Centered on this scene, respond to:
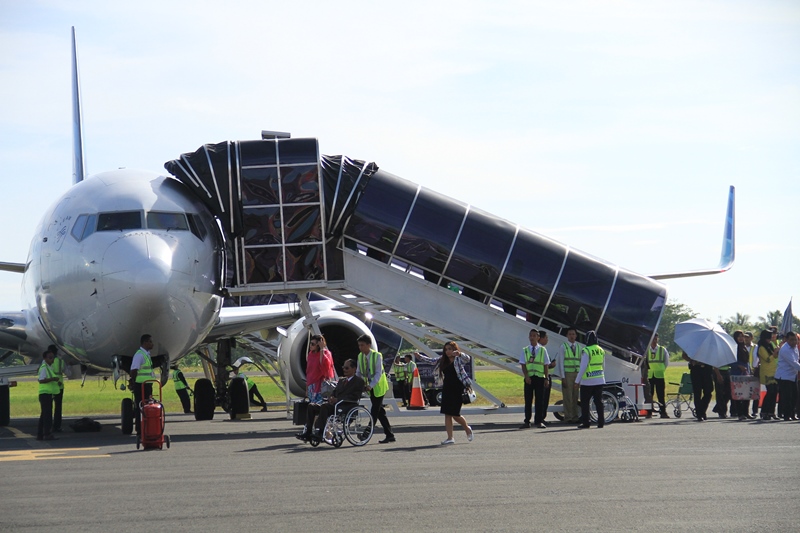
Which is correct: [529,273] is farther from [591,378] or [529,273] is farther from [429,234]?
[591,378]

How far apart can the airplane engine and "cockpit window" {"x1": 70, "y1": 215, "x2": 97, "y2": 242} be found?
5487 millimetres

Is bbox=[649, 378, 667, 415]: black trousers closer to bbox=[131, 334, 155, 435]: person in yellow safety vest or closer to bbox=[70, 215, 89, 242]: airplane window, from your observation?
bbox=[131, 334, 155, 435]: person in yellow safety vest

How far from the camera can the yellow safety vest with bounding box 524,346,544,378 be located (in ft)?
59.1

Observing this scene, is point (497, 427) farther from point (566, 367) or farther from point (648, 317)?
point (648, 317)

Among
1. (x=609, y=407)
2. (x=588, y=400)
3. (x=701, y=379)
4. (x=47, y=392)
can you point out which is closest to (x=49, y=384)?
(x=47, y=392)

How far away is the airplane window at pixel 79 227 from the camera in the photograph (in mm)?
16156

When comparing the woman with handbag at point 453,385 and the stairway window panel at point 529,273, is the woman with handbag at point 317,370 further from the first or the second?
the stairway window panel at point 529,273

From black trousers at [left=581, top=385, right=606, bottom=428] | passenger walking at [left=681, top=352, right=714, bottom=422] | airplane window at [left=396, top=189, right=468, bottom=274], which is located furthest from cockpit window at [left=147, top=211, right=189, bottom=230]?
passenger walking at [left=681, top=352, right=714, bottom=422]

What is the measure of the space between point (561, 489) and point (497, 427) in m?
8.96

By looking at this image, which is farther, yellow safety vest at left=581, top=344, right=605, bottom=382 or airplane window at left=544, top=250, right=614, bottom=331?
airplane window at left=544, top=250, right=614, bottom=331

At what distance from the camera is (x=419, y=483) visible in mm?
10070

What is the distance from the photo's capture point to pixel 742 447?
43.8 ft

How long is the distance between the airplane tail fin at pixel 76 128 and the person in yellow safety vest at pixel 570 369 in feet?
44.8

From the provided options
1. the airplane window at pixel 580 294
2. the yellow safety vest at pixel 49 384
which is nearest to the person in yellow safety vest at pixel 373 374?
the airplane window at pixel 580 294
